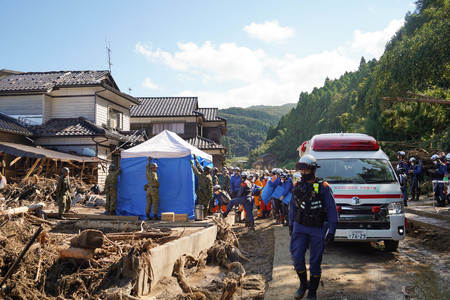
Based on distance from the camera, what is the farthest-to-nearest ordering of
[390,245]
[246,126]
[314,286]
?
[246,126], [390,245], [314,286]

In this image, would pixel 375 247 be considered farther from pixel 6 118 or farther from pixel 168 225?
pixel 6 118

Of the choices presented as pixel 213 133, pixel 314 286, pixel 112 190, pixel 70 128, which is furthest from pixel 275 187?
pixel 213 133

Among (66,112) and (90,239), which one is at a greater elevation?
(66,112)

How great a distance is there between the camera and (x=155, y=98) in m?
31.9

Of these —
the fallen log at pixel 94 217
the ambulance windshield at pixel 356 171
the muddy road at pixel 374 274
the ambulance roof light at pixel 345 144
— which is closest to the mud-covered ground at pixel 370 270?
the muddy road at pixel 374 274

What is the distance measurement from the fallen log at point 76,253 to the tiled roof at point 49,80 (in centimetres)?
1514

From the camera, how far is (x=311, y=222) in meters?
4.55

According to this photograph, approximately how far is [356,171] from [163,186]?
586cm

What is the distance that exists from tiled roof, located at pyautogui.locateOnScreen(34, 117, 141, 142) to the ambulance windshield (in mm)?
14021

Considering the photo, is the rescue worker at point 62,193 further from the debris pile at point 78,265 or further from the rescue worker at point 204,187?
the rescue worker at point 204,187

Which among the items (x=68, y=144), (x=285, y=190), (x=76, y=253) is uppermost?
(x=68, y=144)

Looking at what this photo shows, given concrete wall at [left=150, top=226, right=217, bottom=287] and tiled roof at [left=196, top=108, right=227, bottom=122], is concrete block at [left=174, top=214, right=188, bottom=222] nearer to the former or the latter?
concrete wall at [left=150, top=226, right=217, bottom=287]

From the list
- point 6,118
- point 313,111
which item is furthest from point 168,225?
point 313,111

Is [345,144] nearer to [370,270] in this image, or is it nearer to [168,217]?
[370,270]
